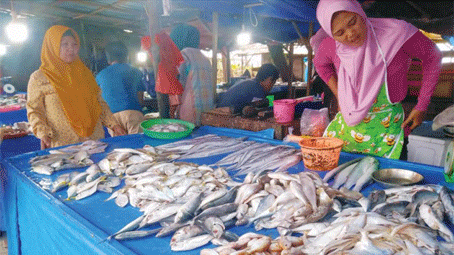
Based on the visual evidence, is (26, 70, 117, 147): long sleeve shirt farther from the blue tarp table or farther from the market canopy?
the market canopy

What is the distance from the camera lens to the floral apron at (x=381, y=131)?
8.23 feet

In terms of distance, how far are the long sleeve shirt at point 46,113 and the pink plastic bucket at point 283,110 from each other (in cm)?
242

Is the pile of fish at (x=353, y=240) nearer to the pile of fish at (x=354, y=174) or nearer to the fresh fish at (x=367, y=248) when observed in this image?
the fresh fish at (x=367, y=248)

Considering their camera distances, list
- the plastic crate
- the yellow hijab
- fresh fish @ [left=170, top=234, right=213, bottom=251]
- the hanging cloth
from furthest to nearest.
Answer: the hanging cloth < the plastic crate < the yellow hijab < fresh fish @ [left=170, top=234, right=213, bottom=251]

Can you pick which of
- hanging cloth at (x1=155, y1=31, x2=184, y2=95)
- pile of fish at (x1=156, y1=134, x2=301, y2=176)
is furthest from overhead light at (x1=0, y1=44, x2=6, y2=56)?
pile of fish at (x1=156, y1=134, x2=301, y2=176)

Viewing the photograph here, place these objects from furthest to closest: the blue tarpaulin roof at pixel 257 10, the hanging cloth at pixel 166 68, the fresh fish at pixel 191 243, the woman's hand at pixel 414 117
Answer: the blue tarpaulin roof at pixel 257 10 → the hanging cloth at pixel 166 68 → the woman's hand at pixel 414 117 → the fresh fish at pixel 191 243

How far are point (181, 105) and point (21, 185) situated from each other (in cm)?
277

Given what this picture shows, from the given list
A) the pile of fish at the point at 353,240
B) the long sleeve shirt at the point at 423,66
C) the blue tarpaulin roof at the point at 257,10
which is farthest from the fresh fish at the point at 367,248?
the blue tarpaulin roof at the point at 257,10

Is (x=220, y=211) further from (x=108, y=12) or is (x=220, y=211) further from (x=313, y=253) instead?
(x=108, y=12)

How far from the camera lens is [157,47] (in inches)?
143

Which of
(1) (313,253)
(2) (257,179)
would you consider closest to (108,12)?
(2) (257,179)

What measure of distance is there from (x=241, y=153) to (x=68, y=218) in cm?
137

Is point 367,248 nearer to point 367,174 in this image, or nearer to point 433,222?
point 433,222

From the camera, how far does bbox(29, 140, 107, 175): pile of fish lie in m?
2.26
